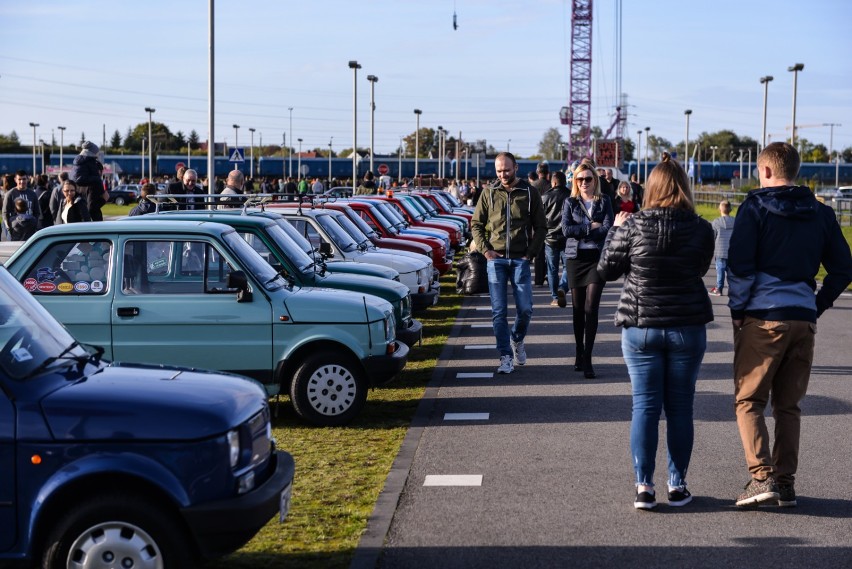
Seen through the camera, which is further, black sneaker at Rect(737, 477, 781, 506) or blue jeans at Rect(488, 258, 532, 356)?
blue jeans at Rect(488, 258, 532, 356)

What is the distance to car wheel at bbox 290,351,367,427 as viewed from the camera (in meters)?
9.11

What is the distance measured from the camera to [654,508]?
260 inches

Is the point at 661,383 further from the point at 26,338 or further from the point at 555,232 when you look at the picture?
the point at 555,232

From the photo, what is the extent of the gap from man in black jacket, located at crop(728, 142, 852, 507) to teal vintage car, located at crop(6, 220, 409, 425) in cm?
341

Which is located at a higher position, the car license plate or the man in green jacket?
the man in green jacket

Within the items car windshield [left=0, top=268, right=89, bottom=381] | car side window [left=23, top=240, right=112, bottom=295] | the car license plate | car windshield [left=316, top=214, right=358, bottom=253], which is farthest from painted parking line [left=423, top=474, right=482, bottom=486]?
car windshield [left=316, top=214, right=358, bottom=253]

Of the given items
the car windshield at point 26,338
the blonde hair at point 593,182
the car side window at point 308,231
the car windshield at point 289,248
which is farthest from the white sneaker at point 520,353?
the car windshield at point 26,338

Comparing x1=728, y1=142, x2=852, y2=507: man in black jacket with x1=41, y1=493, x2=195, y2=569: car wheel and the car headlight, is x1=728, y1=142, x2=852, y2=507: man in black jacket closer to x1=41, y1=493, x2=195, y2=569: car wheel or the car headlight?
the car headlight

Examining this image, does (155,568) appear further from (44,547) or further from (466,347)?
(466,347)

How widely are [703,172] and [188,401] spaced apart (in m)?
112

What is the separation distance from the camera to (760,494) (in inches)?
258

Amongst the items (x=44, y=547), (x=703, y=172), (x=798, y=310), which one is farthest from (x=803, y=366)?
(x=703, y=172)

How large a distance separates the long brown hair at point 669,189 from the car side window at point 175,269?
374 centimetres

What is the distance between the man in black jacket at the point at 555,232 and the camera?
1678 centimetres
